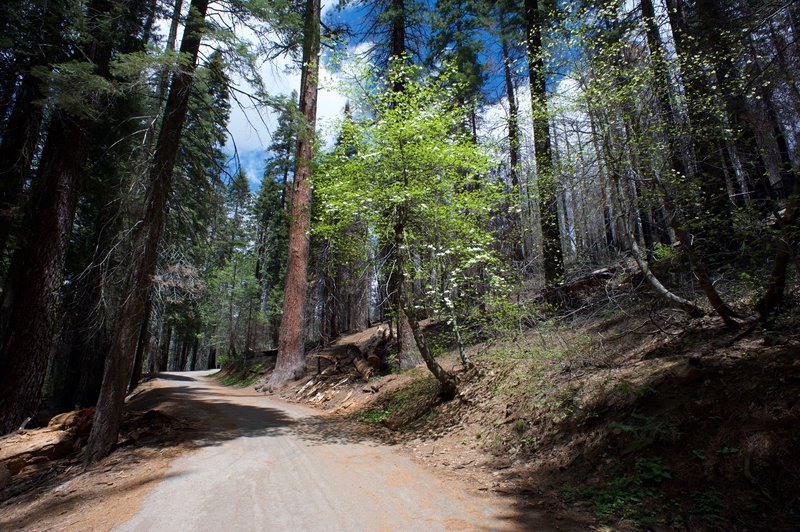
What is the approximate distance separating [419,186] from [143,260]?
4649 mm

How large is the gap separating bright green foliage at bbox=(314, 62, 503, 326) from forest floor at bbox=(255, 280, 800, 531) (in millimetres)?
1952

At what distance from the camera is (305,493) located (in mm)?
4125

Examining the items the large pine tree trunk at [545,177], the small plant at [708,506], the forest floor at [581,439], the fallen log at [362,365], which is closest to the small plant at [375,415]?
the forest floor at [581,439]

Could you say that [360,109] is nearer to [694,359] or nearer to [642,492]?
[694,359]

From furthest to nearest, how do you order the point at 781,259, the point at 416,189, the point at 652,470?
the point at 416,189 < the point at 781,259 < the point at 652,470

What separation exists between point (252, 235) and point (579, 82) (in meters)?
38.1

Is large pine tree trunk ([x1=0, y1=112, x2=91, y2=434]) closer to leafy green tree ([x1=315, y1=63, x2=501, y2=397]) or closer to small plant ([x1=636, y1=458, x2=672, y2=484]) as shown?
leafy green tree ([x1=315, y1=63, x2=501, y2=397])

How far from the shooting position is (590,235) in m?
7.30

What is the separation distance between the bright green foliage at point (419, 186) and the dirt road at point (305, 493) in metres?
2.90

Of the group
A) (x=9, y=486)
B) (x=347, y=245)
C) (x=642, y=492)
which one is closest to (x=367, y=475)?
(x=642, y=492)

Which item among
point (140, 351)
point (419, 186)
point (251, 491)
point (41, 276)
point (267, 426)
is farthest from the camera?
point (140, 351)

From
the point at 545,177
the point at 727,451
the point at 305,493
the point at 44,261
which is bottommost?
the point at 305,493

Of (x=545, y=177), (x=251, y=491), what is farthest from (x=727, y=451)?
(x=545, y=177)

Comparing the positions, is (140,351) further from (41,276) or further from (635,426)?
(635,426)
